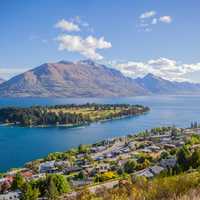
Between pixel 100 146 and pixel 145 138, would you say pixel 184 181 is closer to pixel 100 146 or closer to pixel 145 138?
pixel 100 146

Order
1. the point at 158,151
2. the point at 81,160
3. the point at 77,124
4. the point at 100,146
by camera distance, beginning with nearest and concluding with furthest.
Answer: the point at 81,160, the point at 158,151, the point at 100,146, the point at 77,124

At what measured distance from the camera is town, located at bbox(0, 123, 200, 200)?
44.9 ft

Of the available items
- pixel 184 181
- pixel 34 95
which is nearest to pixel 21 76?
pixel 34 95

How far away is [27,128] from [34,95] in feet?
361

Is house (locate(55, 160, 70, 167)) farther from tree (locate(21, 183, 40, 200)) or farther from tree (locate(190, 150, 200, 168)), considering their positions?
tree (locate(190, 150, 200, 168))

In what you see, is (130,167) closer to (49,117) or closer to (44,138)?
(44,138)

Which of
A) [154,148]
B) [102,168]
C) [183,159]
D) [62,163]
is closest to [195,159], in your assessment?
[183,159]

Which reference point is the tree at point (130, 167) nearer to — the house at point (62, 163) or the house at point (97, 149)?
the house at point (62, 163)


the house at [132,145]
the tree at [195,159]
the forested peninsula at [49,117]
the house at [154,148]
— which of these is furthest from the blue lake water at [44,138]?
the tree at [195,159]

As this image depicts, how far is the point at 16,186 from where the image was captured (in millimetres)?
15688

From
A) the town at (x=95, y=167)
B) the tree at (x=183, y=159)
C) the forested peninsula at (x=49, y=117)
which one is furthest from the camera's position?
the forested peninsula at (x=49, y=117)

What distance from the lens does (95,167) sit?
1966cm

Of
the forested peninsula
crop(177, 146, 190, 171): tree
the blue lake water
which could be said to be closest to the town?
crop(177, 146, 190, 171): tree

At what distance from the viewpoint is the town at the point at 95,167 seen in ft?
44.9
